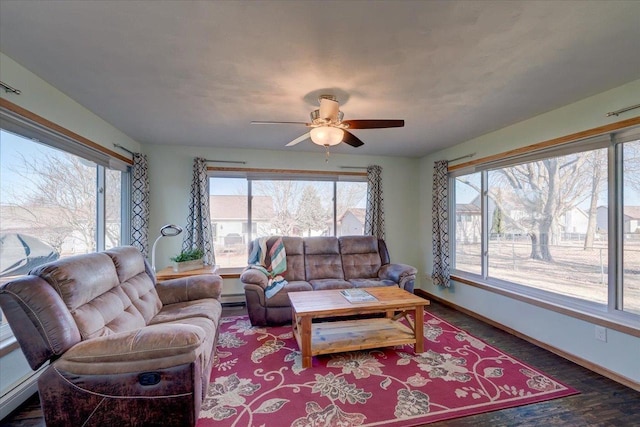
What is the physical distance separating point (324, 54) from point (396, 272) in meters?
Answer: 2.89

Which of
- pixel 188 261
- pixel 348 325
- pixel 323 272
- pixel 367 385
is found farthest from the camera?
pixel 323 272

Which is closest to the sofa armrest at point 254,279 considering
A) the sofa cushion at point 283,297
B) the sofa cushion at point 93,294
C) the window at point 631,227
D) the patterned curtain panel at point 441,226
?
the sofa cushion at point 283,297

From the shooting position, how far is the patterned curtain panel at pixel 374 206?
4668 mm

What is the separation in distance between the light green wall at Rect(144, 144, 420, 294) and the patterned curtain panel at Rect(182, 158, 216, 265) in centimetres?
20

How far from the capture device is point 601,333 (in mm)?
2393

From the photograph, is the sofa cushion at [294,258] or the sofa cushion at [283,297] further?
the sofa cushion at [294,258]

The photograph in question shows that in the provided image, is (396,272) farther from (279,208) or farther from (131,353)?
(131,353)

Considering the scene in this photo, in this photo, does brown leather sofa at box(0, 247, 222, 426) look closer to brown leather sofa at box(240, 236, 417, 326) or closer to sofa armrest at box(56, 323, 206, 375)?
sofa armrest at box(56, 323, 206, 375)

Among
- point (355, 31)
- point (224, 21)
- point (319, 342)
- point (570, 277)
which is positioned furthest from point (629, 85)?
point (319, 342)

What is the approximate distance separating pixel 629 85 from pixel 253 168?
4168mm

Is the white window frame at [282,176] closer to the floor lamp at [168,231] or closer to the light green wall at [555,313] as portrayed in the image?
the floor lamp at [168,231]

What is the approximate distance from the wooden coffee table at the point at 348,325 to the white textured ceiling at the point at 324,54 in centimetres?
189

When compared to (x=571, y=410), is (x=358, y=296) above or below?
above

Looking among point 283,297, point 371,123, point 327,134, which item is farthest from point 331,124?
point 283,297
